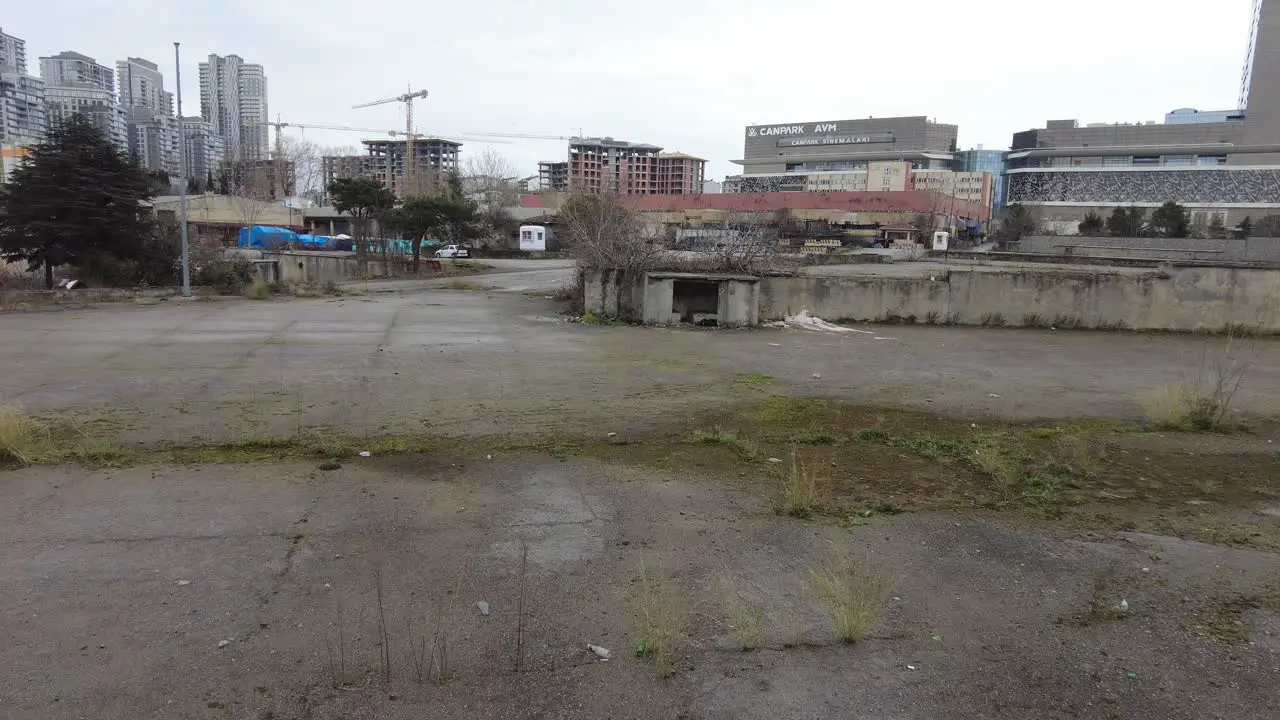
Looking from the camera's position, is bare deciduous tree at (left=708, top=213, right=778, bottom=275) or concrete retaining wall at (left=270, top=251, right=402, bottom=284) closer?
bare deciduous tree at (left=708, top=213, right=778, bottom=275)

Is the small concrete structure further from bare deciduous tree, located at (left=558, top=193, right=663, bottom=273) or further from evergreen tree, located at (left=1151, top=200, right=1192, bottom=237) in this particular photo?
Answer: evergreen tree, located at (left=1151, top=200, right=1192, bottom=237)

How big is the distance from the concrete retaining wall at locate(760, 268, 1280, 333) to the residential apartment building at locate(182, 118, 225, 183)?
87.6m

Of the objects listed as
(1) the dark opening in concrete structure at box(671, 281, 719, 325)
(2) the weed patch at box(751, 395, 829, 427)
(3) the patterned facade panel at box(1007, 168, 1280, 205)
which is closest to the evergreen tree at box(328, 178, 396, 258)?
(1) the dark opening in concrete structure at box(671, 281, 719, 325)

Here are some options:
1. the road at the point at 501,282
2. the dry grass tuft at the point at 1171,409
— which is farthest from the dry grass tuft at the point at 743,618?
the road at the point at 501,282

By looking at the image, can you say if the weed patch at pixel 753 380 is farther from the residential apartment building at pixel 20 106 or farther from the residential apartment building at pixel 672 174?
the residential apartment building at pixel 672 174

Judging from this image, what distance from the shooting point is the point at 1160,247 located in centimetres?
5991

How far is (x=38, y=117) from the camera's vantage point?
85188mm

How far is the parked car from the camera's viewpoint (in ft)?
177

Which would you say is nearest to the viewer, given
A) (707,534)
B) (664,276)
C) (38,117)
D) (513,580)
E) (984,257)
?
(513,580)

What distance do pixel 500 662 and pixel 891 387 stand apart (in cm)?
859

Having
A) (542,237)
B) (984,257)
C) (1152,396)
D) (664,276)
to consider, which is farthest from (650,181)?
(1152,396)

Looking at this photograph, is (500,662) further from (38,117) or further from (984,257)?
(38,117)

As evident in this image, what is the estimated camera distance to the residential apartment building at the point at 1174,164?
106 m

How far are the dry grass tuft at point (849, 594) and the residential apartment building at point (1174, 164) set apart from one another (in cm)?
10890
